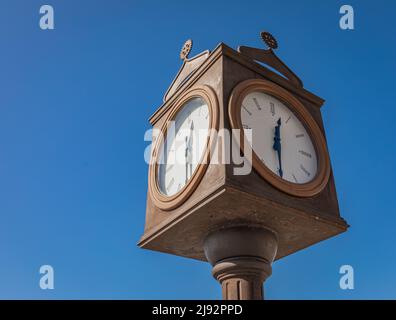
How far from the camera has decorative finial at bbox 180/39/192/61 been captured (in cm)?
763

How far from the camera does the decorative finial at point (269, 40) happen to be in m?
7.45

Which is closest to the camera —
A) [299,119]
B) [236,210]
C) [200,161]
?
[236,210]

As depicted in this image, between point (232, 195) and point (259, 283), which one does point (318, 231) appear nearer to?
point (259, 283)

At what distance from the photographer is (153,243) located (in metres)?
6.48

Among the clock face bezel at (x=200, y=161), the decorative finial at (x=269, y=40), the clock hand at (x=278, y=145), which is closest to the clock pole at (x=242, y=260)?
the clock face bezel at (x=200, y=161)

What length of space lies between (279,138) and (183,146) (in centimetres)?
119

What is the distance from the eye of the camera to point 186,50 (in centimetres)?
768

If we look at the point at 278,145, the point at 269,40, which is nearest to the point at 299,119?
the point at 278,145

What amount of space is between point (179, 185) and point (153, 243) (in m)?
0.82

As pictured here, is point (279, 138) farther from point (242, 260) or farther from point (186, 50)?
point (186, 50)

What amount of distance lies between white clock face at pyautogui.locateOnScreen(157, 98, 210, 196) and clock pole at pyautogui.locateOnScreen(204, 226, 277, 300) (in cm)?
83
